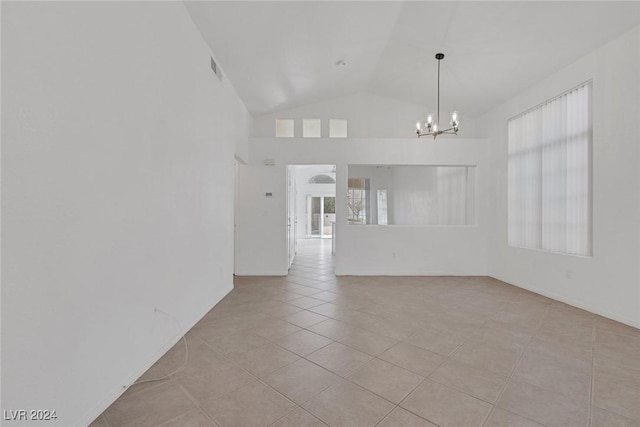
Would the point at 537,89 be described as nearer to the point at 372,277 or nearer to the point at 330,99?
the point at 330,99

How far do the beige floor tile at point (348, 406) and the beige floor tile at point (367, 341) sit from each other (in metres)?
0.62

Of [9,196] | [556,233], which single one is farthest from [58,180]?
[556,233]

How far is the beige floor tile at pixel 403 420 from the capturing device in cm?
172

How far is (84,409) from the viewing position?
1.68 meters

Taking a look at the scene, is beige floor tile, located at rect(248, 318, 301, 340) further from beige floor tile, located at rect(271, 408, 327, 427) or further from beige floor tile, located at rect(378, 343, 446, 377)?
beige floor tile, located at rect(271, 408, 327, 427)

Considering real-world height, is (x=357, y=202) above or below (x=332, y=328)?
→ above

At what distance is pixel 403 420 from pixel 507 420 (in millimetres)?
623

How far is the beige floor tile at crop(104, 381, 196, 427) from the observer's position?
5.74ft

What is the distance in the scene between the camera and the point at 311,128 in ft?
21.0

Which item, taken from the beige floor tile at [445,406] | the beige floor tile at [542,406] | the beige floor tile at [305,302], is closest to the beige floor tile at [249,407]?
the beige floor tile at [445,406]

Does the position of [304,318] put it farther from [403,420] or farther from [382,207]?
[382,207]

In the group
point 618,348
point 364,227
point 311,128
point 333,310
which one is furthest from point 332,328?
point 311,128

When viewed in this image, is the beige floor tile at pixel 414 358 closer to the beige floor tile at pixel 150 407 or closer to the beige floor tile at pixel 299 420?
the beige floor tile at pixel 299 420

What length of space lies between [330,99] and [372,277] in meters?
3.85
